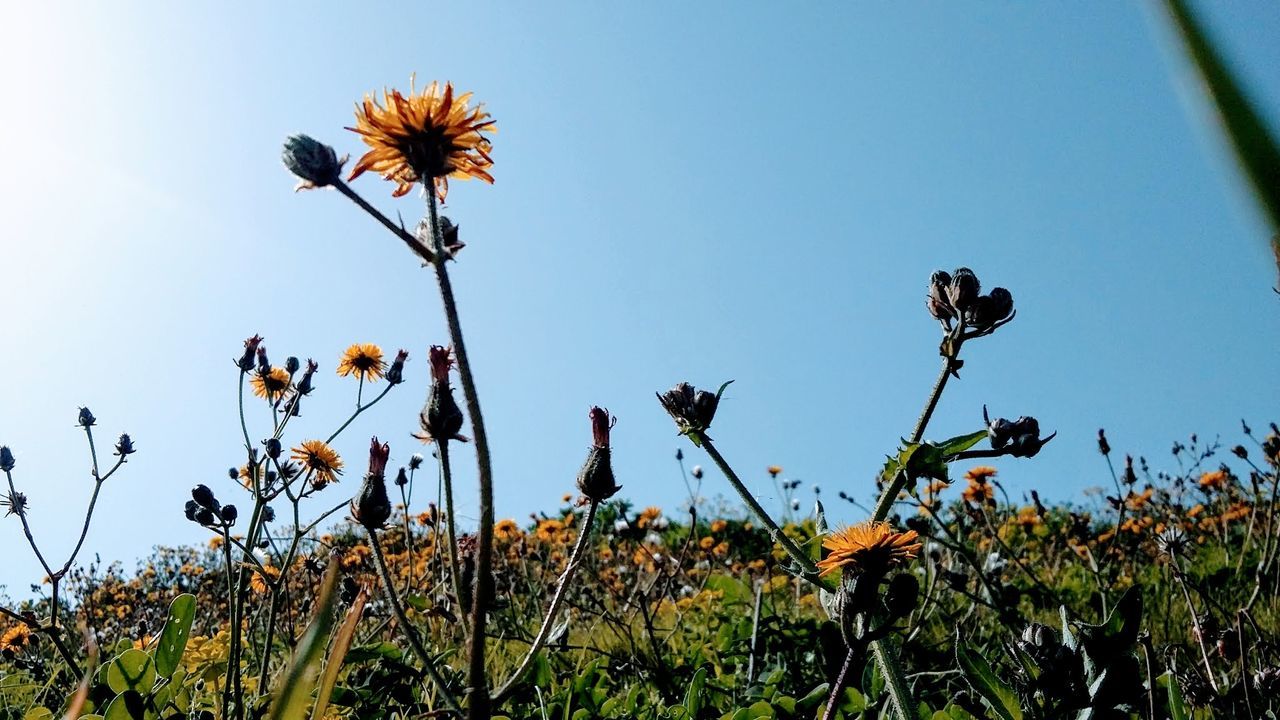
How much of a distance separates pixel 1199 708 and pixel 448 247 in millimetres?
2272

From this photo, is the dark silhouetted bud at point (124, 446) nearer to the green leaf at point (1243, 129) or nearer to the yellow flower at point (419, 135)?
the yellow flower at point (419, 135)

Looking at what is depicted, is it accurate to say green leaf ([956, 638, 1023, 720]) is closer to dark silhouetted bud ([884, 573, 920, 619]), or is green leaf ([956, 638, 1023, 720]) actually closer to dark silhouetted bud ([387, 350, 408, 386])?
dark silhouetted bud ([884, 573, 920, 619])

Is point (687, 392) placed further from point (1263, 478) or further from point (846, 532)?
point (1263, 478)

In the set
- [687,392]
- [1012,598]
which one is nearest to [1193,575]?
[1012,598]

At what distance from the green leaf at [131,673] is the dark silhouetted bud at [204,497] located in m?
0.78

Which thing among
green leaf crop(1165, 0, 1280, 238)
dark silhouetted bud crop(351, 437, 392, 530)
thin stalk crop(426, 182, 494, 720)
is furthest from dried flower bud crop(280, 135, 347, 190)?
green leaf crop(1165, 0, 1280, 238)

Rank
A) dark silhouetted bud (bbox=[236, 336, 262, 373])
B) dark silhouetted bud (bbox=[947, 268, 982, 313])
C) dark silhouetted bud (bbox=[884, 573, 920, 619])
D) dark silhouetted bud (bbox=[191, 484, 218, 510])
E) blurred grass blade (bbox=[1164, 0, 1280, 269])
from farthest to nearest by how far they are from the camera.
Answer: dark silhouetted bud (bbox=[236, 336, 262, 373])
dark silhouetted bud (bbox=[191, 484, 218, 510])
dark silhouetted bud (bbox=[947, 268, 982, 313])
dark silhouetted bud (bbox=[884, 573, 920, 619])
blurred grass blade (bbox=[1164, 0, 1280, 269])

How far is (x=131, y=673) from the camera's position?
2094 mm

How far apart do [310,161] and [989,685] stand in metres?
1.51

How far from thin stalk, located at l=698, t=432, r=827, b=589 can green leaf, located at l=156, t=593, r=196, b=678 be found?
49.0 inches

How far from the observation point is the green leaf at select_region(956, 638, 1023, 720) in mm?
1580

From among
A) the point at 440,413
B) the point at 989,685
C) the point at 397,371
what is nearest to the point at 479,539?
the point at 440,413

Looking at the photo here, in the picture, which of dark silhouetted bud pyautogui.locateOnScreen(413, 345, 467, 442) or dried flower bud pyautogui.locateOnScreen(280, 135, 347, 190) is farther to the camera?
dark silhouetted bud pyautogui.locateOnScreen(413, 345, 467, 442)

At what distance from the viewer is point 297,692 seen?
0.67 m
